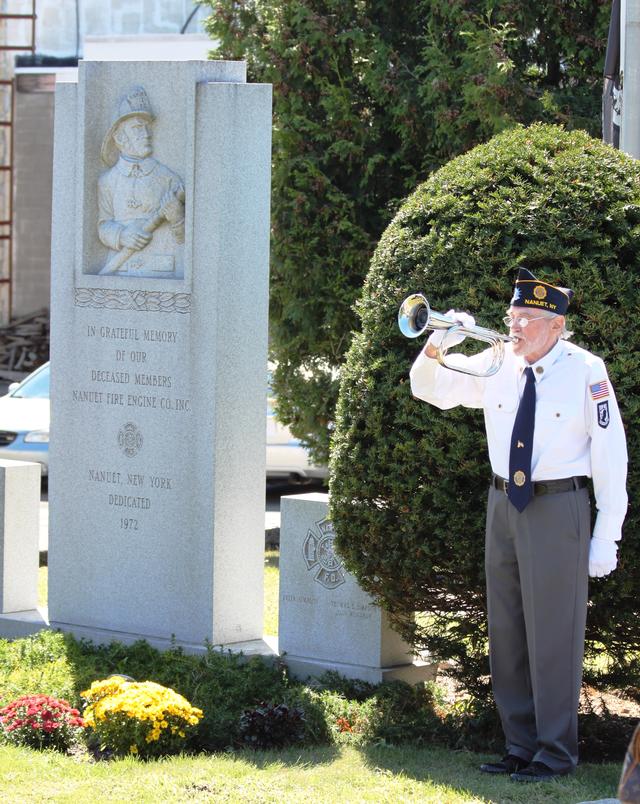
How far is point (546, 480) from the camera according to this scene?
231 inches

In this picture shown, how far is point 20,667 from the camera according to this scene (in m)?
7.68

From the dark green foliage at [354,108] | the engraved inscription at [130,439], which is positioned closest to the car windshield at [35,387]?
the dark green foliage at [354,108]

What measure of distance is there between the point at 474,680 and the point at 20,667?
2527 millimetres

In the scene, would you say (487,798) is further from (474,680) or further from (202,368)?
(202,368)

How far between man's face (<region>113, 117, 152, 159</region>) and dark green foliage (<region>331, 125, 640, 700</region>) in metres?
2.10

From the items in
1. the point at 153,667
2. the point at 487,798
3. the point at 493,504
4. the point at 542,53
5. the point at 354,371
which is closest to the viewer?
the point at 487,798

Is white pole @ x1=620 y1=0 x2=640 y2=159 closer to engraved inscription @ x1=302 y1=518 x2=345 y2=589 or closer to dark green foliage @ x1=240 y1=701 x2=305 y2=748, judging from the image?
engraved inscription @ x1=302 y1=518 x2=345 y2=589

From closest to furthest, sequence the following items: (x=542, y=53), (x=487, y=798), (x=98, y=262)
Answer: (x=487, y=798) → (x=98, y=262) → (x=542, y=53)

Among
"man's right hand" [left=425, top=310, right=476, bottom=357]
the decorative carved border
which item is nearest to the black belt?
"man's right hand" [left=425, top=310, right=476, bottom=357]

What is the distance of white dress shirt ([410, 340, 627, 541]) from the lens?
18.8ft

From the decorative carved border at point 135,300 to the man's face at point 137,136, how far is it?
822 mm

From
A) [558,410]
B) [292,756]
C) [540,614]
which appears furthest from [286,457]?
[558,410]

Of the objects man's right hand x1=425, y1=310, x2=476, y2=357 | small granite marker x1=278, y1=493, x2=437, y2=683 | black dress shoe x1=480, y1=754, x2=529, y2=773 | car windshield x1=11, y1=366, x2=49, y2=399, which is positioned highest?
man's right hand x1=425, y1=310, x2=476, y2=357

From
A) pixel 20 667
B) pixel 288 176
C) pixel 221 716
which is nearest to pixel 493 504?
pixel 221 716
